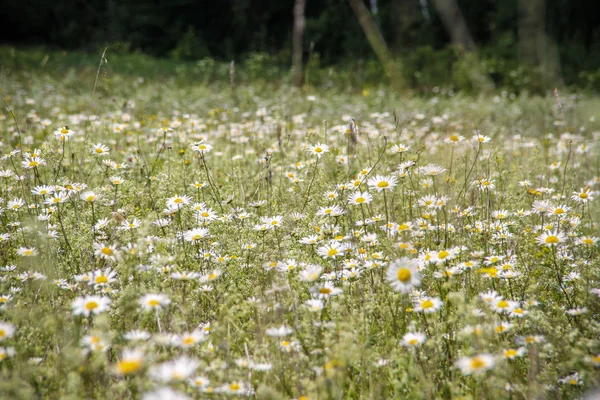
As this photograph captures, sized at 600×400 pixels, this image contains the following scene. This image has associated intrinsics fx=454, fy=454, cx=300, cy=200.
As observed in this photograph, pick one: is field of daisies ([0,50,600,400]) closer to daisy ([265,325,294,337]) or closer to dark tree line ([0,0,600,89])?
daisy ([265,325,294,337])

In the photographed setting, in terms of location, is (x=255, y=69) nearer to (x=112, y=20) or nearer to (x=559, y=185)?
(x=559, y=185)

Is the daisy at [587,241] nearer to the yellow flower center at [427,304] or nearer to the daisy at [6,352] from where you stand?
the yellow flower center at [427,304]

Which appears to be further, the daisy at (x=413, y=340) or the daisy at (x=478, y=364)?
the daisy at (x=413, y=340)

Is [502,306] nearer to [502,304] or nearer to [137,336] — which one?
[502,304]

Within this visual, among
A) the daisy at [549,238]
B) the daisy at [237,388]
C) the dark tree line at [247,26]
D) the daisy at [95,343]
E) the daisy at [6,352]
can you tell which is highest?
the dark tree line at [247,26]

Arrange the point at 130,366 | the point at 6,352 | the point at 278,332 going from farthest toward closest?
the point at 278,332
the point at 6,352
the point at 130,366

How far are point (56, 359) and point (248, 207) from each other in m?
1.36

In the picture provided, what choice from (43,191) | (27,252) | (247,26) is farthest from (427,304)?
(247,26)

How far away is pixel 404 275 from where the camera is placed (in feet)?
4.60

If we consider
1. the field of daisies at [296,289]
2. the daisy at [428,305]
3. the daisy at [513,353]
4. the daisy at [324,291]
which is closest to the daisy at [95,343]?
the field of daisies at [296,289]

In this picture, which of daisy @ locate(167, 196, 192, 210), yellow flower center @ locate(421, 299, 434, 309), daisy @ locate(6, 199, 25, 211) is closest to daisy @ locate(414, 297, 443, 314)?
yellow flower center @ locate(421, 299, 434, 309)

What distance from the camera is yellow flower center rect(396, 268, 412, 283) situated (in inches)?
55.1

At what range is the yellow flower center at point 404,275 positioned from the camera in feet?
4.59

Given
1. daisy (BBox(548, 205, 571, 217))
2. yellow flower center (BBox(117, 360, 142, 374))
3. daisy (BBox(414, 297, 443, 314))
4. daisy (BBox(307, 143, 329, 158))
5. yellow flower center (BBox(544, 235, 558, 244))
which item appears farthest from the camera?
→ daisy (BBox(307, 143, 329, 158))
